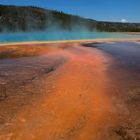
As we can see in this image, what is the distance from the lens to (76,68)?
33.3 feet

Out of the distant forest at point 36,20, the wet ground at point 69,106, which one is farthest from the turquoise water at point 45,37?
the distant forest at point 36,20

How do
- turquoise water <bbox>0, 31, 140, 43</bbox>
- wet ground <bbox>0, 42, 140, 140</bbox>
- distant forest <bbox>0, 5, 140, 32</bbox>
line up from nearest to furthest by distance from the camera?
wet ground <bbox>0, 42, 140, 140</bbox>, turquoise water <bbox>0, 31, 140, 43</bbox>, distant forest <bbox>0, 5, 140, 32</bbox>

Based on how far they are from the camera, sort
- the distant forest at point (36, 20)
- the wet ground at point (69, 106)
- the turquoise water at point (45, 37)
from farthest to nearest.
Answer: the distant forest at point (36, 20)
the turquoise water at point (45, 37)
the wet ground at point (69, 106)

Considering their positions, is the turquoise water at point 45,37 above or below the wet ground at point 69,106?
below

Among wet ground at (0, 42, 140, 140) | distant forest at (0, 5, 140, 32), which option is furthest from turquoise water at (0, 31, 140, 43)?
distant forest at (0, 5, 140, 32)

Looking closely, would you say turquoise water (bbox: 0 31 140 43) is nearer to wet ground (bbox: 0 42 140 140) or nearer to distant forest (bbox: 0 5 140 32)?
wet ground (bbox: 0 42 140 140)

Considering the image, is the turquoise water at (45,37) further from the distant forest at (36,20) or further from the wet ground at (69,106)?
the distant forest at (36,20)

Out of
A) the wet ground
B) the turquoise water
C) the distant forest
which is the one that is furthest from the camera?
the distant forest

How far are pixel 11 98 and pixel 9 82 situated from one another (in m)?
1.60

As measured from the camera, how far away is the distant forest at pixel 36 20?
72.0 metres

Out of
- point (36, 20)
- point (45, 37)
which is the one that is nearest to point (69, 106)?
point (45, 37)

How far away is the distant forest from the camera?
7201 centimetres

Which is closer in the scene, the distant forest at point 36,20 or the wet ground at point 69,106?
the wet ground at point 69,106

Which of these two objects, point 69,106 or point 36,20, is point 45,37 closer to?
point 69,106
